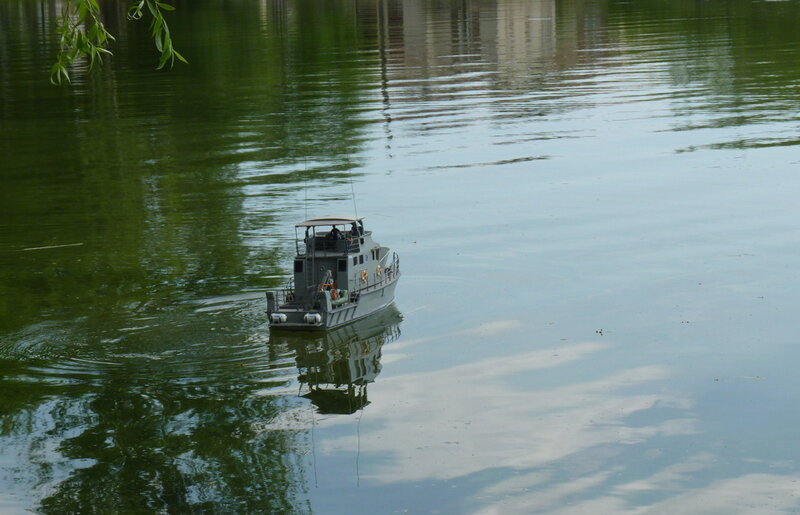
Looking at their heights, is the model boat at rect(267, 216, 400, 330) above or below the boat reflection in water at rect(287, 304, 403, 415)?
above

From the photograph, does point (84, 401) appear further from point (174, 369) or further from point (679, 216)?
point (679, 216)

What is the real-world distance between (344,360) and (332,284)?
2756mm

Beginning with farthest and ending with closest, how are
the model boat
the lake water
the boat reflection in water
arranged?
the model boat
the boat reflection in water
the lake water

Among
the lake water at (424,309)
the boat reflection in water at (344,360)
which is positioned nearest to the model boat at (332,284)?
the boat reflection in water at (344,360)

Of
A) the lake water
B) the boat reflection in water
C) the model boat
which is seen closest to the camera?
the lake water

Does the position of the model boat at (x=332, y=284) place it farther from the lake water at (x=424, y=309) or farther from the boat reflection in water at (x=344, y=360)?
the lake water at (x=424, y=309)

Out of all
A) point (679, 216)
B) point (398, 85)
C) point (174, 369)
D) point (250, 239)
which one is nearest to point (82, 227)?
point (250, 239)

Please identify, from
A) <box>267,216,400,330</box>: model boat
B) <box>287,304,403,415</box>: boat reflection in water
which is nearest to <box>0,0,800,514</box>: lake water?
<box>287,304,403,415</box>: boat reflection in water

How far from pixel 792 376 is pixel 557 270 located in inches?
403

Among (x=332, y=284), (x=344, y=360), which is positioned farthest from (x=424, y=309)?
(x=344, y=360)

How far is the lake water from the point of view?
2298 cm

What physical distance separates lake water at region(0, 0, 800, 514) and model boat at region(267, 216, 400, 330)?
69 cm

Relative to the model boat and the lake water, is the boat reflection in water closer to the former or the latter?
the lake water

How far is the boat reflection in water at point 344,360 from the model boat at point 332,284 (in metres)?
0.41
